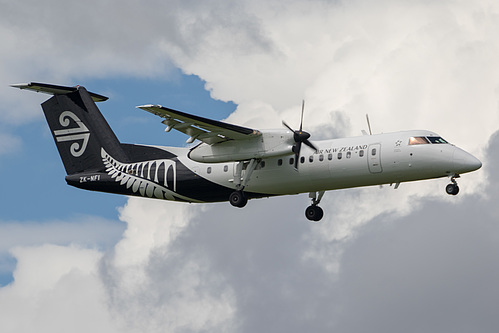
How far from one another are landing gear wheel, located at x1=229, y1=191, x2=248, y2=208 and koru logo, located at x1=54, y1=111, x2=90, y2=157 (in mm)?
7942

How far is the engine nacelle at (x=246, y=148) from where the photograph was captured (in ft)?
110

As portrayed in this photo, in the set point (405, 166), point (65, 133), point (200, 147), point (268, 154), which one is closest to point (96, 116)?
point (65, 133)

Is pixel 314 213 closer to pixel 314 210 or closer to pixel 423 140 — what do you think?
pixel 314 210

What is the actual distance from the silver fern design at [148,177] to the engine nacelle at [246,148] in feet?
7.12

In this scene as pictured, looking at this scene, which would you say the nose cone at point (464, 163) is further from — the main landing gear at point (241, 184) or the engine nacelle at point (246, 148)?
the main landing gear at point (241, 184)

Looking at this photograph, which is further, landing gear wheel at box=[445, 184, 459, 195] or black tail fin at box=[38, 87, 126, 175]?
black tail fin at box=[38, 87, 126, 175]

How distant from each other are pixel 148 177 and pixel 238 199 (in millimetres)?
4578

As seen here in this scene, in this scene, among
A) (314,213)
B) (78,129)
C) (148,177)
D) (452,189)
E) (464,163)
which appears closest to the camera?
(464,163)

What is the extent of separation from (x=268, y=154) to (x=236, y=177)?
1.76 m

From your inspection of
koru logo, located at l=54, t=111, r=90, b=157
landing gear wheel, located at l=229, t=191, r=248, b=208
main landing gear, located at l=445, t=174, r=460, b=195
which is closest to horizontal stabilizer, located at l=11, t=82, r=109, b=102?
koru logo, located at l=54, t=111, r=90, b=157

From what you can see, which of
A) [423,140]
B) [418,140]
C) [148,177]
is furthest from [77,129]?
[423,140]

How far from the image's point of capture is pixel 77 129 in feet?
128

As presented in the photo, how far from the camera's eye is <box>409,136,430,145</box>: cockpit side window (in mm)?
32156

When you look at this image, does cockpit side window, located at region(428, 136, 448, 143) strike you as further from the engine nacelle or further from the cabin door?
the engine nacelle
